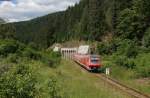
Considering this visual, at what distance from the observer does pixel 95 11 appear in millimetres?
132375

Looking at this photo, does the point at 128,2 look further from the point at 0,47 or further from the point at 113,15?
the point at 0,47

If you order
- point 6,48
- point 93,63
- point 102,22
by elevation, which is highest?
point 102,22

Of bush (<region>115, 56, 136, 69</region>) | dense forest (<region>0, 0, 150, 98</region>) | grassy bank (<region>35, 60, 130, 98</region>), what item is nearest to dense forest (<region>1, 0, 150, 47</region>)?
dense forest (<region>0, 0, 150, 98</region>)

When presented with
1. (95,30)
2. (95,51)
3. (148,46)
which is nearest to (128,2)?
(95,51)

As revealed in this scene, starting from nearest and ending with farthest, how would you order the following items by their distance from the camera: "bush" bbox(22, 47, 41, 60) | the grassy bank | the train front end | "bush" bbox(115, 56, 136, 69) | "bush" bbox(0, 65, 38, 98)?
"bush" bbox(0, 65, 38, 98)
the grassy bank
"bush" bbox(115, 56, 136, 69)
the train front end
"bush" bbox(22, 47, 41, 60)

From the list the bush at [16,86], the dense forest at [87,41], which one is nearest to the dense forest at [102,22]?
the dense forest at [87,41]

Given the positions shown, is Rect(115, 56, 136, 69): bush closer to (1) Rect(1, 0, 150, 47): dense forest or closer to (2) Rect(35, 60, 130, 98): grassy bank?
(2) Rect(35, 60, 130, 98): grassy bank

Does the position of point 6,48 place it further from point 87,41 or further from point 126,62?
point 87,41

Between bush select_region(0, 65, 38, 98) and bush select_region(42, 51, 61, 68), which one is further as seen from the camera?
bush select_region(42, 51, 61, 68)

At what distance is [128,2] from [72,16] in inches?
3365

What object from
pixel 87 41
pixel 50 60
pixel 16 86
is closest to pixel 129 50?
pixel 50 60

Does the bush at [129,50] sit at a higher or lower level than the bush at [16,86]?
higher

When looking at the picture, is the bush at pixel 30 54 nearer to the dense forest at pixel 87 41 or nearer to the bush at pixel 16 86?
the dense forest at pixel 87 41

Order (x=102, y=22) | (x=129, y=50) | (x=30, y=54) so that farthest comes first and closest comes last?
(x=102, y=22) → (x=129, y=50) → (x=30, y=54)
